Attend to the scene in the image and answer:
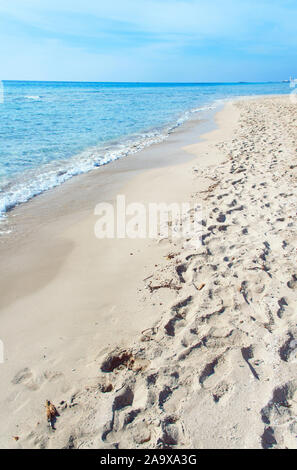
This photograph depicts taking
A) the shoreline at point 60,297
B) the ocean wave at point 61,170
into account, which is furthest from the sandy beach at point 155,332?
the ocean wave at point 61,170

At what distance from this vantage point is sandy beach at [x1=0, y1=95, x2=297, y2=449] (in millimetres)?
2025

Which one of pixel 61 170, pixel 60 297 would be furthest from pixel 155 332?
pixel 61 170

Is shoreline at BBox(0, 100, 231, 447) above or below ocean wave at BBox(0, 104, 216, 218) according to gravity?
below

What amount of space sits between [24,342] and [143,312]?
1126mm

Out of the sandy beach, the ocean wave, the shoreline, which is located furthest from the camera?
the ocean wave

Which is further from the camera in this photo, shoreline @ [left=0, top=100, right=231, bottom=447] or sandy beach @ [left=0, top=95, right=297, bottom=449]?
shoreline @ [left=0, top=100, right=231, bottom=447]

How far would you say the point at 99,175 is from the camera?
8406 millimetres

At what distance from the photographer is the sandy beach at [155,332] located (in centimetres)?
203

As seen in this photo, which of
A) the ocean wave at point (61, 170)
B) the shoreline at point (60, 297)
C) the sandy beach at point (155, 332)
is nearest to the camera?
the sandy beach at point (155, 332)

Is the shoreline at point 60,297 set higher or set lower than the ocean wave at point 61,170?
lower

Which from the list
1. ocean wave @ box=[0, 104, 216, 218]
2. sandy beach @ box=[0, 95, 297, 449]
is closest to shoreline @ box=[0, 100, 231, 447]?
sandy beach @ box=[0, 95, 297, 449]

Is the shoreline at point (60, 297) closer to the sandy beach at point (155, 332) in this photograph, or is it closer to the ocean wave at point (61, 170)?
the sandy beach at point (155, 332)

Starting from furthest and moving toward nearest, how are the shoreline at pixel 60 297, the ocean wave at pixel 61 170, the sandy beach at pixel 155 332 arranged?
the ocean wave at pixel 61 170
the shoreline at pixel 60 297
the sandy beach at pixel 155 332

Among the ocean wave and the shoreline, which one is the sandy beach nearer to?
the shoreline
